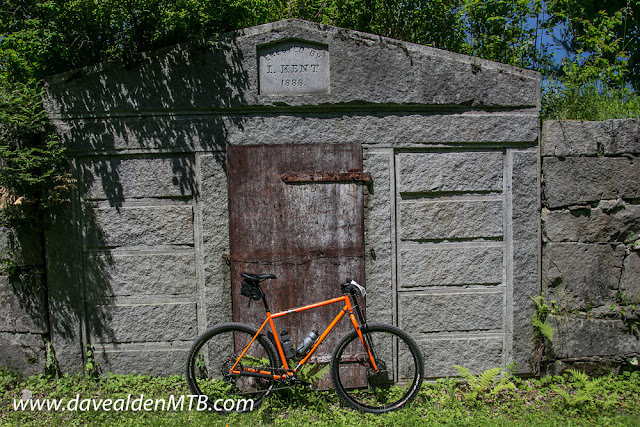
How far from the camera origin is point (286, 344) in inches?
145

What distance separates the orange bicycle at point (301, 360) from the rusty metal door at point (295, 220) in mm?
230

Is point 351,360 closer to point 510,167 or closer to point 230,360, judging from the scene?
point 230,360

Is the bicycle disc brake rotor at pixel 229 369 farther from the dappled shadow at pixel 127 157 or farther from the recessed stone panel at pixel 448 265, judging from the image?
the recessed stone panel at pixel 448 265

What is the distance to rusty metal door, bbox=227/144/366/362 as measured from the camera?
12.9ft

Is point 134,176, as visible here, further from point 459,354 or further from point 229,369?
point 459,354

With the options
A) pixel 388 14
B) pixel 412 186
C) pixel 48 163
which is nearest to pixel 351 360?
pixel 412 186

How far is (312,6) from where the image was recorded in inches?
271

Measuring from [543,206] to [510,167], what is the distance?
1.59 ft

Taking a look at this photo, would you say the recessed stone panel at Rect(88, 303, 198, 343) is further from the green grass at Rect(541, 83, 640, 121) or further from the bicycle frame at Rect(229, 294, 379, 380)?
the green grass at Rect(541, 83, 640, 121)

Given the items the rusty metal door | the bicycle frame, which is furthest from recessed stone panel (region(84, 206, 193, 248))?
the bicycle frame

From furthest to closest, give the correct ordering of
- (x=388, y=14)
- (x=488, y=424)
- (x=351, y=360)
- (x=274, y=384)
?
(x=388, y=14), (x=351, y=360), (x=274, y=384), (x=488, y=424)

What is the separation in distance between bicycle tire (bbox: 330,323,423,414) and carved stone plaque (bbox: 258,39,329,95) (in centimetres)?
215

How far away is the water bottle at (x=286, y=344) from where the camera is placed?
12.1ft

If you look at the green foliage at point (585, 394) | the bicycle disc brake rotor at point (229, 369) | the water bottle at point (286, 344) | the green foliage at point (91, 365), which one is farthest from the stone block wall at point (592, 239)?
the green foliage at point (91, 365)
